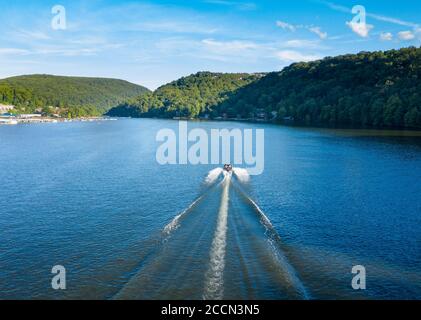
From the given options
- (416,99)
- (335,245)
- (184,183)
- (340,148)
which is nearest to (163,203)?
(184,183)

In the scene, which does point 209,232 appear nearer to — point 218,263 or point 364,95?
point 218,263

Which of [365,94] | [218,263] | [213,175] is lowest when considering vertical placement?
[218,263]

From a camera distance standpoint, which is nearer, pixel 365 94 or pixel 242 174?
pixel 242 174

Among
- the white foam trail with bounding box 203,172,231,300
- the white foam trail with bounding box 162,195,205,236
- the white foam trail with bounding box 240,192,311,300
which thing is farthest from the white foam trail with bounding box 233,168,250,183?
the white foam trail with bounding box 240,192,311,300

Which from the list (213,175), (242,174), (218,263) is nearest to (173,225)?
(218,263)

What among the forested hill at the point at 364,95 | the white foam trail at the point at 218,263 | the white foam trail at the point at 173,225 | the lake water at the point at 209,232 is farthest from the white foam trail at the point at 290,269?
the forested hill at the point at 364,95
